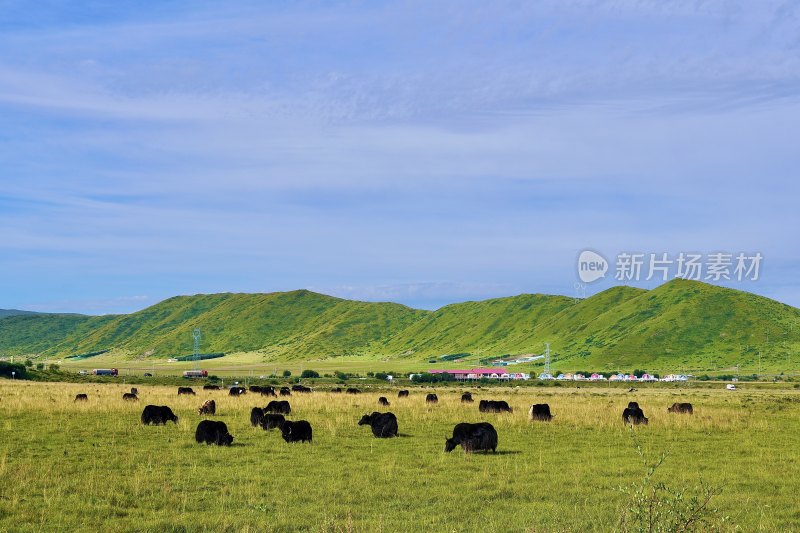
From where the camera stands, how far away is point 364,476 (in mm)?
20016

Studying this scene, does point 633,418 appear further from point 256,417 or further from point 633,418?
point 256,417

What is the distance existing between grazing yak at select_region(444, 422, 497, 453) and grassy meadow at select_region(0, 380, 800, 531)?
15.2 inches

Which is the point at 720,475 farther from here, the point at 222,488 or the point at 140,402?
the point at 140,402

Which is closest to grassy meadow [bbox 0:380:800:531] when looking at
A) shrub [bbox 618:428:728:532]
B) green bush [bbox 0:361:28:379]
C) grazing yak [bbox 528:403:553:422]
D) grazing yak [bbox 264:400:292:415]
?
shrub [bbox 618:428:728:532]

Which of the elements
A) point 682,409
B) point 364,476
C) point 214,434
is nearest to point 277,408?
point 214,434

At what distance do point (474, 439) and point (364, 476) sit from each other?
20.5 ft

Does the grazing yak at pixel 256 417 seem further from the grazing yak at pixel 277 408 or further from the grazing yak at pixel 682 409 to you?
the grazing yak at pixel 682 409

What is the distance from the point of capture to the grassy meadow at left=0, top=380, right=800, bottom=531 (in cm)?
1500

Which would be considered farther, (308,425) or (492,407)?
(492,407)

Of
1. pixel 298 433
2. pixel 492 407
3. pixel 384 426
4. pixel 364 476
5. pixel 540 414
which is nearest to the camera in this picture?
pixel 364 476

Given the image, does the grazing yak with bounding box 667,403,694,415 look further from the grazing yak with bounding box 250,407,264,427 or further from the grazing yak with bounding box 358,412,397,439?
the grazing yak with bounding box 250,407,264,427

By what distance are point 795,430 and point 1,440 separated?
33471 millimetres

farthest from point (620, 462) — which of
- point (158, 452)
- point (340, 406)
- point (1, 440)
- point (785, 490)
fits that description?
point (340, 406)

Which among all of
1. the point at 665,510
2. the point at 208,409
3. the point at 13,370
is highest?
the point at 665,510
